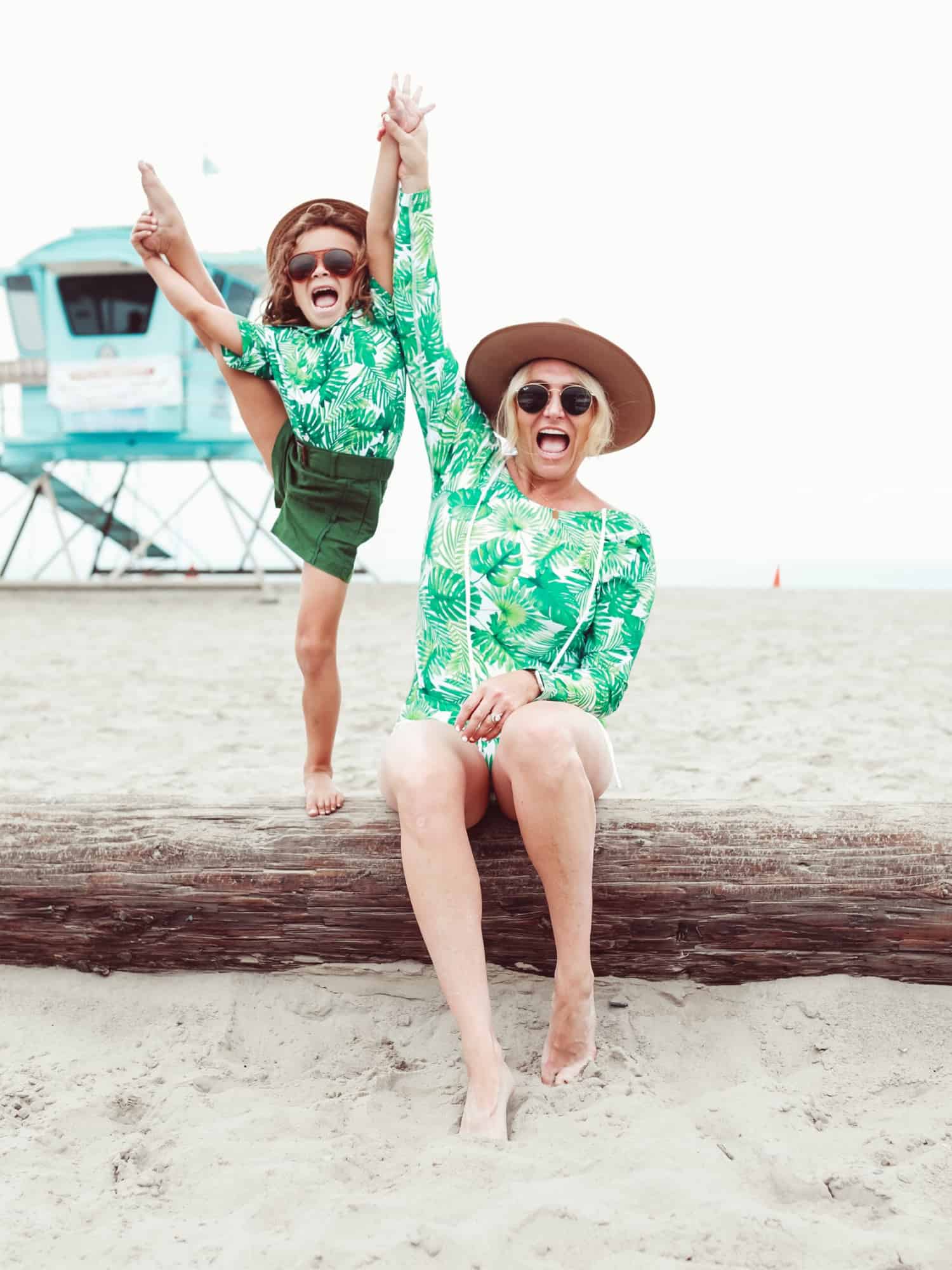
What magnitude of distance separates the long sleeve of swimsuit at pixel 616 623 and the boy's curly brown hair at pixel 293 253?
1152 millimetres

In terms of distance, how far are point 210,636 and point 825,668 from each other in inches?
248

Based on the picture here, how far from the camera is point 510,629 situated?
2.66 meters

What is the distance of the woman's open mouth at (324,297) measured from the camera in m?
3.21

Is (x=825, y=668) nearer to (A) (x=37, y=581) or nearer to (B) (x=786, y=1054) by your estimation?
(B) (x=786, y=1054)

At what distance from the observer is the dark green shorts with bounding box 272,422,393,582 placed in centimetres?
326

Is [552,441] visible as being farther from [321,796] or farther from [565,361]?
[321,796]

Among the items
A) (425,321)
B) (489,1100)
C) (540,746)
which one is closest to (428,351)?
(425,321)

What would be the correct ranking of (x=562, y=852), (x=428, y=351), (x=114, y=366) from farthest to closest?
(x=114, y=366)
(x=428, y=351)
(x=562, y=852)

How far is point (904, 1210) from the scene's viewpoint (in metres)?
1.82

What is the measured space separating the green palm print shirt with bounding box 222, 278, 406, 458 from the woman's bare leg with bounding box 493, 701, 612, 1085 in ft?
3.99

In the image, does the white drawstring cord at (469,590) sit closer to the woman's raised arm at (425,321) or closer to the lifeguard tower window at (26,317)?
the woman's raised arm at (425,321)

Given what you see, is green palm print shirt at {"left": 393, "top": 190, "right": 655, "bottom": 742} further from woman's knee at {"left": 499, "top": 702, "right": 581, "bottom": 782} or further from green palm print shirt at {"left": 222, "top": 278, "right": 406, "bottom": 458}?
green palm print shirt at {"left": 222, "top": 278, "right": 406, "bottom": 458}

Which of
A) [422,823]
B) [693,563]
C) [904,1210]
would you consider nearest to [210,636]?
[422,823]

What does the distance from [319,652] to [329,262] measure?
45.7 inches
